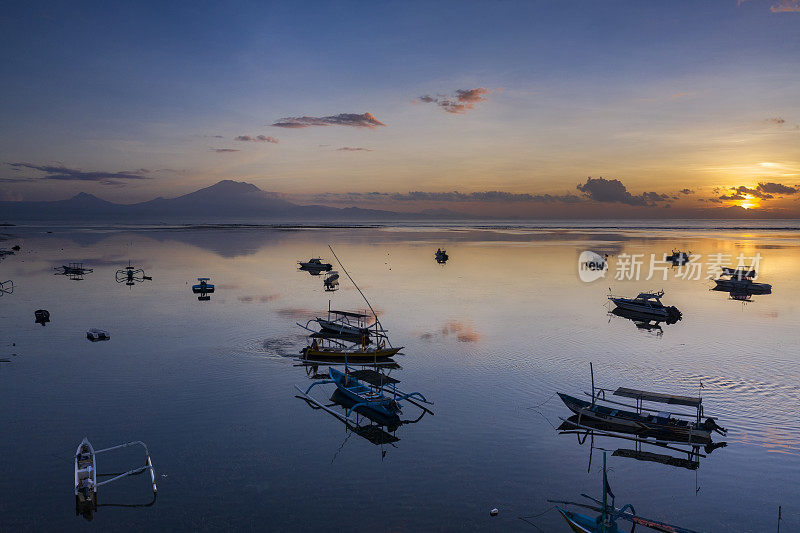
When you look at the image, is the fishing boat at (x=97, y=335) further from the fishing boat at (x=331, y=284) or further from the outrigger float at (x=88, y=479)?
the fishing boat at (x=331, y=284)

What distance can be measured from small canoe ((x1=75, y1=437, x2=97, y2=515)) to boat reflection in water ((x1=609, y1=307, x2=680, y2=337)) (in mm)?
42634

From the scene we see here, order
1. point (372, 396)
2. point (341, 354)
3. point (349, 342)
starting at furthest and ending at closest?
1. point (349, 342)
2. point (341, 354)
3. point (372, 396)

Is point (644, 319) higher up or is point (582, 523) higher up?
point (644, 319)

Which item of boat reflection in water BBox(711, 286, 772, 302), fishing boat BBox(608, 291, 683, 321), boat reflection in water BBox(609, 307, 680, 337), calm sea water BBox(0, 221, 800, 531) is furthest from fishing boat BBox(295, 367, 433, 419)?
boat reflection in water BBox(711, 286, 772, 302)

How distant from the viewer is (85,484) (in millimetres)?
17031

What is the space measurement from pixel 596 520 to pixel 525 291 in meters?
46.9

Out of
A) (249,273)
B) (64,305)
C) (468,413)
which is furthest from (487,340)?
(249,273)

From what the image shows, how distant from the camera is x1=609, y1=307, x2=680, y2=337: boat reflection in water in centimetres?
4531

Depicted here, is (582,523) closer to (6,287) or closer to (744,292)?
(744,292)

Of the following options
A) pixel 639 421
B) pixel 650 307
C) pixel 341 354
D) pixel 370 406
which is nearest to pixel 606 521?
pixel 639 421

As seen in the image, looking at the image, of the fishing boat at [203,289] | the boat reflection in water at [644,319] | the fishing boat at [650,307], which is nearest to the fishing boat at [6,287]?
the fishing boat at [203,289]

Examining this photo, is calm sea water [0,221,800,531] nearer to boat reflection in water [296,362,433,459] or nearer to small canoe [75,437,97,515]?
small canoe [75,437,97,515]

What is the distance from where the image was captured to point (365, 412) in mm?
25328

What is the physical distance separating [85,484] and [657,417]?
23974 millimetres
